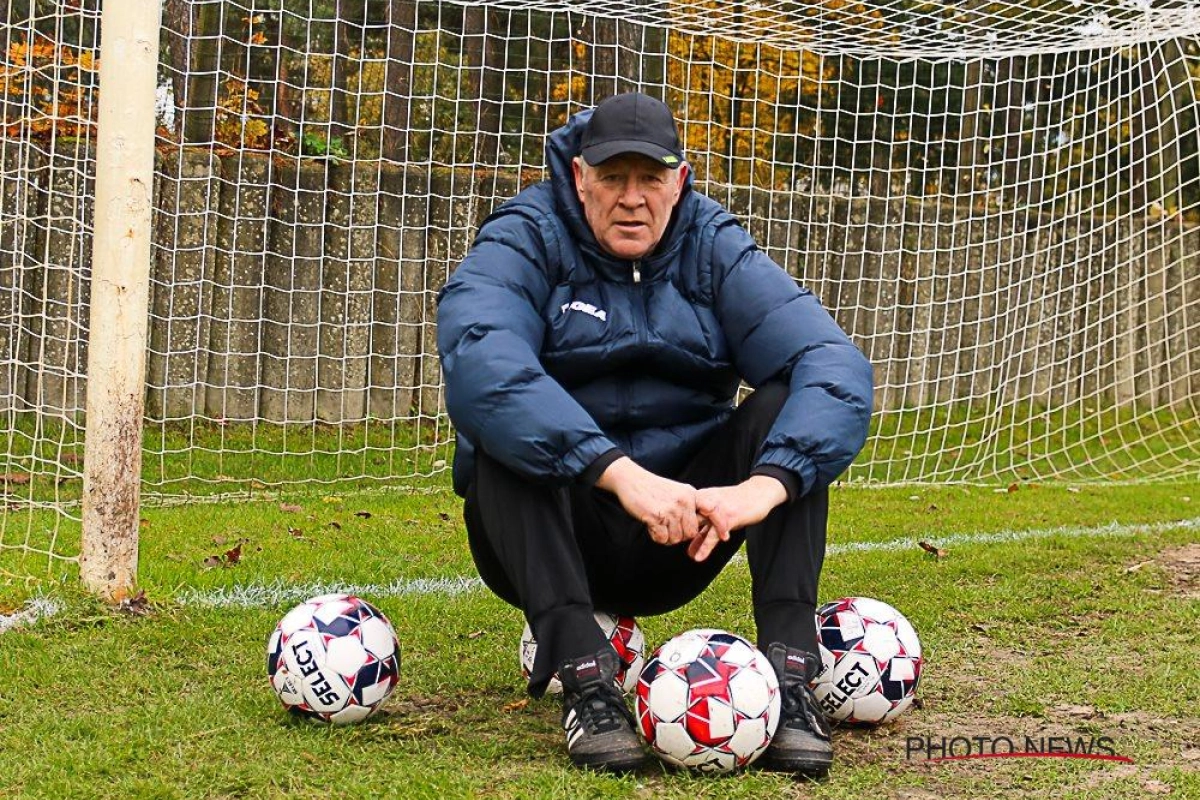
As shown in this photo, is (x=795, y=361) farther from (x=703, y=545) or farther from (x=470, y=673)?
(x=470, y=673)

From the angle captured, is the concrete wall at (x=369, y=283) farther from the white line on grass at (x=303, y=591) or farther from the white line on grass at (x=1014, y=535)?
the white line on grass at (x=303, y=591)

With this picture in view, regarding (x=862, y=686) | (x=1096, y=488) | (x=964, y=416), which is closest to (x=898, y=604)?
(x=862, y=686)

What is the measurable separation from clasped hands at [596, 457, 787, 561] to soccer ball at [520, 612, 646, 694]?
0.79m

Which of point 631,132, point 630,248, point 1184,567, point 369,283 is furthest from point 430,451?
point 631,132

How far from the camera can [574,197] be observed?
13.6 feet

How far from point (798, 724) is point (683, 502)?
627 mm

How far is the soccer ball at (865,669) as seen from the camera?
3.95 meters

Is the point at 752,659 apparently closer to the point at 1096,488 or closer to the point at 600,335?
the point at 600,335

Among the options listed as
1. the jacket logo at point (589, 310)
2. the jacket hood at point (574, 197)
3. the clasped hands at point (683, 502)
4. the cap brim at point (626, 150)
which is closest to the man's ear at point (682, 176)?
the jacket hood at point (574, 197)

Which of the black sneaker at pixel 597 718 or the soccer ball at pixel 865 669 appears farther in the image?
the soccer ball at pixel 865 669

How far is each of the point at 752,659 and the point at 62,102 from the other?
24.6 ft

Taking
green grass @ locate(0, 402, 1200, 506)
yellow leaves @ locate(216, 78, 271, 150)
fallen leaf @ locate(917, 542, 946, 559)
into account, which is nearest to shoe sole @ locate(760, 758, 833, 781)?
fallen leaf @ locate(917, 542, 946, 559)

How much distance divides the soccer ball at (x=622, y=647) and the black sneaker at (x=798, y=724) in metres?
0.69

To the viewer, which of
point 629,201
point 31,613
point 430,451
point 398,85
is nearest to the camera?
point 629,201
